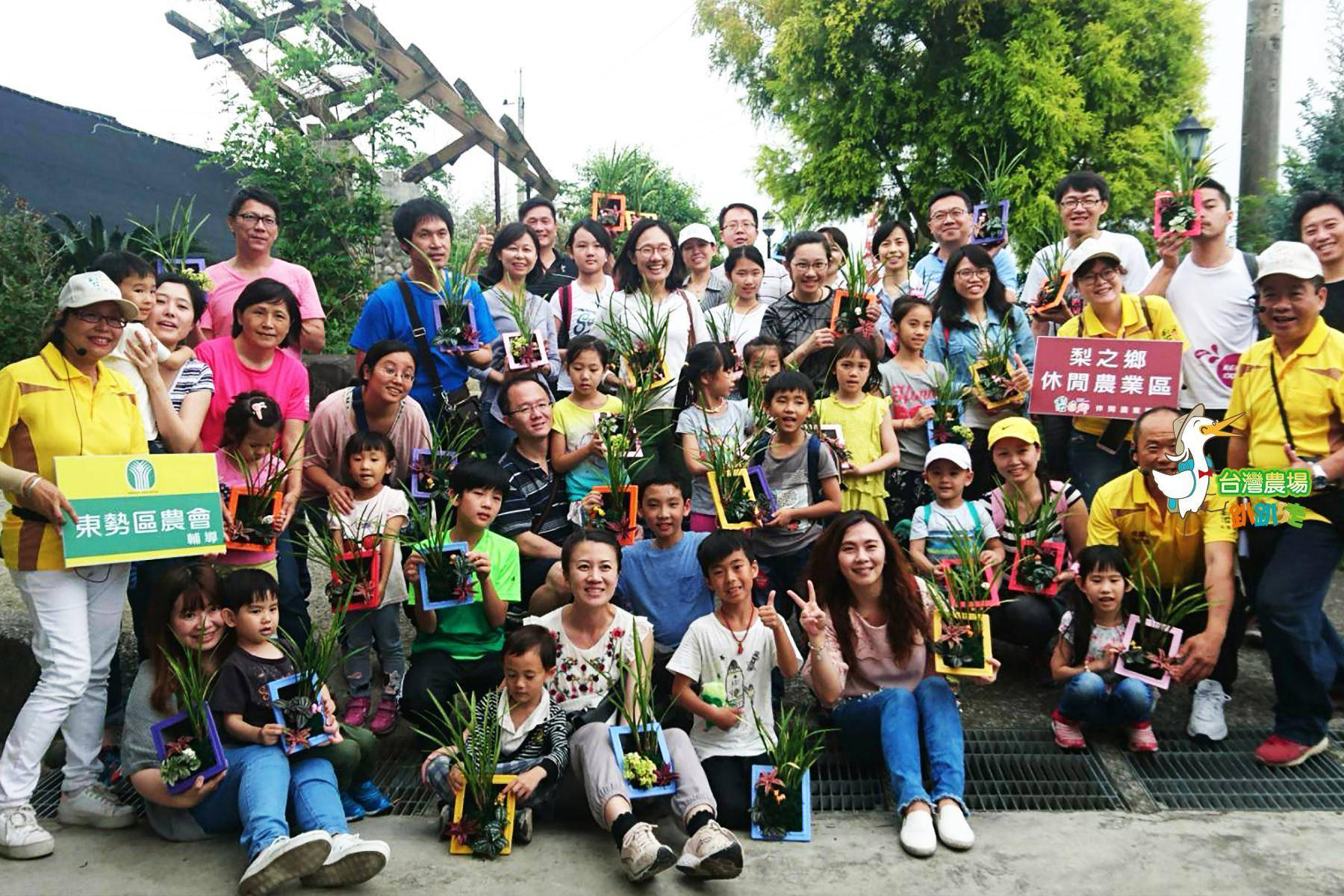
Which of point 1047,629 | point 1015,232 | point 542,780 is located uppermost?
point 1015,232

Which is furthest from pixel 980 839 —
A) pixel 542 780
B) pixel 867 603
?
pixel 542 780

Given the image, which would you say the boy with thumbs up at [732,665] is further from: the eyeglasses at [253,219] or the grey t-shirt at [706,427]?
the eyeglasses at [253,219]

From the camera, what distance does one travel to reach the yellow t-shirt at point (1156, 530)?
154 inches

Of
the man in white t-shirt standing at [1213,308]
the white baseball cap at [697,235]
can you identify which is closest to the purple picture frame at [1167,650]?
the man in white t-shirt standing at [1213,308]

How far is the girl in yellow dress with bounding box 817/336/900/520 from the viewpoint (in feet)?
14.8

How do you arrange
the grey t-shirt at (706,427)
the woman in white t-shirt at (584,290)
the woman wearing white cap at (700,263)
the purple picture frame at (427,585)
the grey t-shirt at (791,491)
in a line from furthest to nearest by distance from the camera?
the woman wearing white cap at (700,263) → the woman in white t-shirt at (584,290) → the grey t-shirt at (706,427) → the grey t-shirt at (791,491) → the purple picture frame at (427,585)

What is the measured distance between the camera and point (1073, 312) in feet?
15.4

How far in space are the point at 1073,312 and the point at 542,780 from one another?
3167 millimetres

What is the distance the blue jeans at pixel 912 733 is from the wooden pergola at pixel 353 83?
9.50 meters

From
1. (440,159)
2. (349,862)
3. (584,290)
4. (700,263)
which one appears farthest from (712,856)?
(440,159)

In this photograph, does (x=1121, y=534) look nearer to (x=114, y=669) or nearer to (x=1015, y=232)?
(x=114, y=669)

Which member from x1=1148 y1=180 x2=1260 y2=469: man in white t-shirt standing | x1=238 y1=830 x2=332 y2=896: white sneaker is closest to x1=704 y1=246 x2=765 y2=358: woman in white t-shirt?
x1=1148 y1=180 x2=1260 y2=469: man in white t-shirt standing

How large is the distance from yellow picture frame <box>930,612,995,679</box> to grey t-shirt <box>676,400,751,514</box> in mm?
1187

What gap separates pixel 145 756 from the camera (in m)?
3.25
